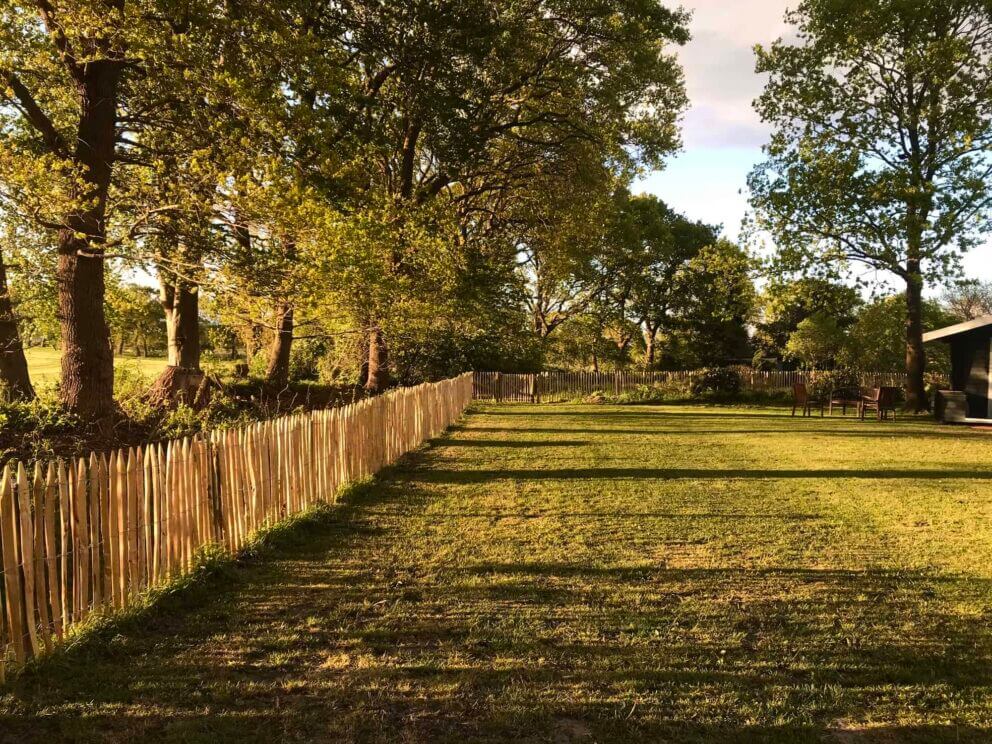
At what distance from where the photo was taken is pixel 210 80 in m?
8.31

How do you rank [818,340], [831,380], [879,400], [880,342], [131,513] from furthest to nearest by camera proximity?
[818,340], [880,342], [831,380], [879,400], [131,513]

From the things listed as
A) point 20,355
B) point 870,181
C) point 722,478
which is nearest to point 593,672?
point 722,478

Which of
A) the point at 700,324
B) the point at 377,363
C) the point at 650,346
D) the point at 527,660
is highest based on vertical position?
the point at 700,324

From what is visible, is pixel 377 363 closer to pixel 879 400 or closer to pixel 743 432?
pixel 743 432

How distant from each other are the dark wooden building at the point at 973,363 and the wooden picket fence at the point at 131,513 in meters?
19.5

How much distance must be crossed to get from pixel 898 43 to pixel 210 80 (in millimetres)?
22815

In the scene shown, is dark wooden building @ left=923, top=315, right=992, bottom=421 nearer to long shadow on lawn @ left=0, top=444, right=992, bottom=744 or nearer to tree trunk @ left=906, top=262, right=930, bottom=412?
tree trunk @ left=906, top=262, right=930, bottom=412

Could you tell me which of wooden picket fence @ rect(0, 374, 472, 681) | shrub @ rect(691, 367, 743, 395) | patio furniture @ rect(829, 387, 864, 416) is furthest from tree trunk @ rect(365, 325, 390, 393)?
patio furniture @ rect(829, 387, 864, 416)

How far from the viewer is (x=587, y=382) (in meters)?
30.8

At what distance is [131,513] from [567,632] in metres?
3.07

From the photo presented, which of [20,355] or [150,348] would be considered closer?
[20,355]

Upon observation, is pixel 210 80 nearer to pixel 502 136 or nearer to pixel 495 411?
pixel 502 136

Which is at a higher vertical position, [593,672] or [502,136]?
[502,136]

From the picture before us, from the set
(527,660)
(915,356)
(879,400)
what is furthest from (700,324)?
(527,660)
